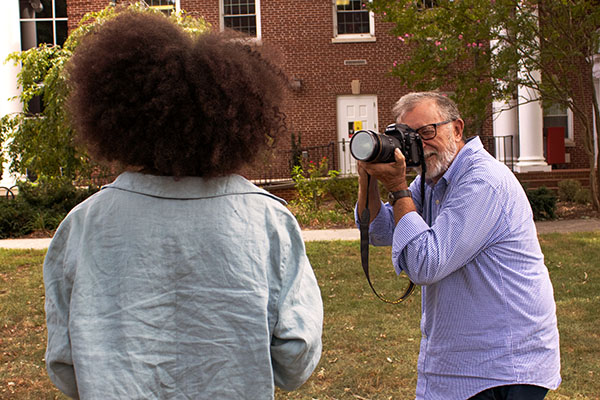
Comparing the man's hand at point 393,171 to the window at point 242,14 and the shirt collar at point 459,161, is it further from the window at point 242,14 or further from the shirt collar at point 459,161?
the window at point 242,14

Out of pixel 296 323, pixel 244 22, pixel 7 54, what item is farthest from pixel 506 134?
pixel 296 323

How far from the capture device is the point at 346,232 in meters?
10.6

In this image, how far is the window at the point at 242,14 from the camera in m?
19.3

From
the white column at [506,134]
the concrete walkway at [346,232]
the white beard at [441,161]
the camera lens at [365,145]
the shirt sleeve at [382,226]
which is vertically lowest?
the concrete walkway at [346,232]

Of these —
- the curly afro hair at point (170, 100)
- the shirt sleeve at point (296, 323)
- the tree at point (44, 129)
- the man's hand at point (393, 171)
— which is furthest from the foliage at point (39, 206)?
the shirt sleeve at point (296, 323)

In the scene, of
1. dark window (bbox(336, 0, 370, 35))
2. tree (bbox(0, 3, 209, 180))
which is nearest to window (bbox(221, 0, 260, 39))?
dark window (bbox(336, 0, 370, 35))

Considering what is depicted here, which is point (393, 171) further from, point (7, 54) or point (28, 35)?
point (28, 35)

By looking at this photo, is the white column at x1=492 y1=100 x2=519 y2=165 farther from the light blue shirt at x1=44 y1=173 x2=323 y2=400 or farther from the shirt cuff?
the light blue shirt at x1=44 y1=173 x2=323 y2=400

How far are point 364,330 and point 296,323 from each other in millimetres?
3927

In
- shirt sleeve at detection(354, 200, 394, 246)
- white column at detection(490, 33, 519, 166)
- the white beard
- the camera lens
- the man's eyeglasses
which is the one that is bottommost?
shirt sleeve at detection(354, 200, 394, 246)

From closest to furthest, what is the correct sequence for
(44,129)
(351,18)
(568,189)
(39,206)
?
(44,129) < (39,206) < (568,189) < (351,18)

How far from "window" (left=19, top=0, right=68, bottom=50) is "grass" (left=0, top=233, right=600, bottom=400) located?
1375 centimetres

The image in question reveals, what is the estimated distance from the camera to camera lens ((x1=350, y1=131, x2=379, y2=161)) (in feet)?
6.88

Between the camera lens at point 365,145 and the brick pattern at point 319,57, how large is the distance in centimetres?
1702
